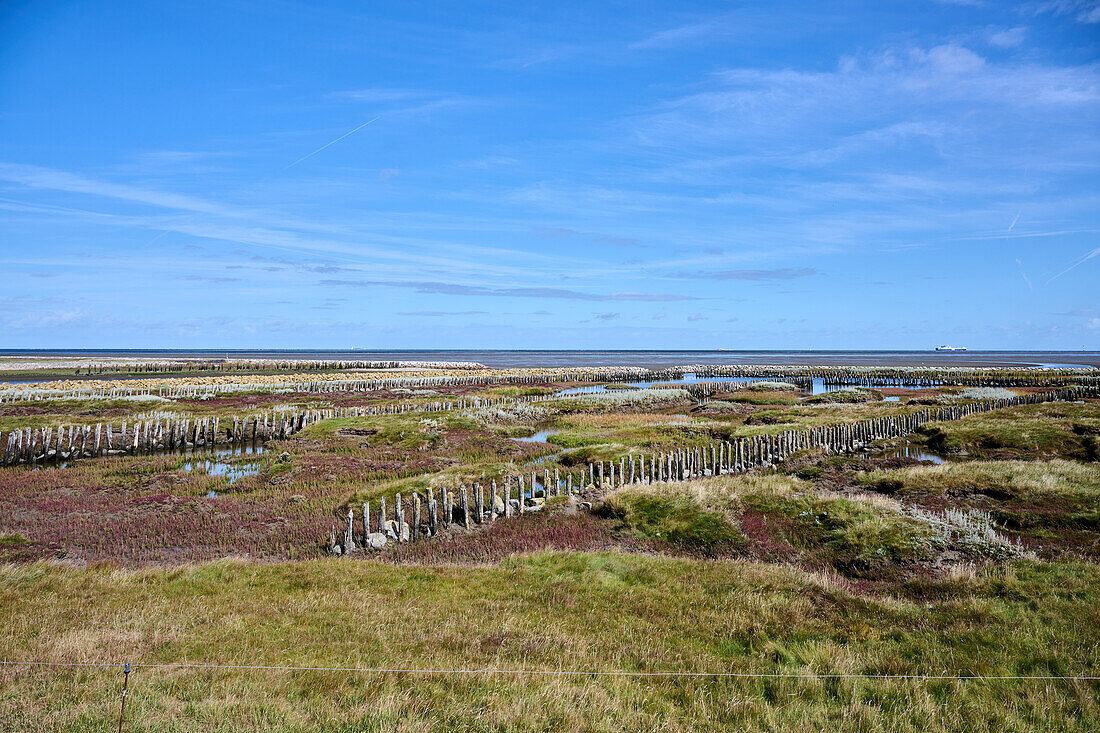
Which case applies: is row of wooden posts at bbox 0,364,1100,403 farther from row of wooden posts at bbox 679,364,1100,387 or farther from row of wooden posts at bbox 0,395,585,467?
row of wooden posts at bbox 0,395,585,467

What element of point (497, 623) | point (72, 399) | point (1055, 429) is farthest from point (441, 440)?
point (72, 399)

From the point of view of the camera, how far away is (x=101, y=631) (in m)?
8.70

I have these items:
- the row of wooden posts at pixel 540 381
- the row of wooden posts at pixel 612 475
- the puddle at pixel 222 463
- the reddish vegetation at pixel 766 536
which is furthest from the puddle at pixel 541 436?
the row of wooden posts at pixel 540 381

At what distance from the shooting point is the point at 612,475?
22.2 meters

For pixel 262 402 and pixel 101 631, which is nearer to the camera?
pixel 101 631

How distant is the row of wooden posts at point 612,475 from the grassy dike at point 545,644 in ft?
12.6

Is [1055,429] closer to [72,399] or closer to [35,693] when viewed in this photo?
[35,693]

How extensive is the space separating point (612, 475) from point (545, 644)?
13.5 metres

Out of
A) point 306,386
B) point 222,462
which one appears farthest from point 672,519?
point 306,386

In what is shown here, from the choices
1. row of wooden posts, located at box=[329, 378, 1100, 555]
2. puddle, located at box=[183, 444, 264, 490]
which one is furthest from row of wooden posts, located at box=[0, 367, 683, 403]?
row of wooden posts, located at box=[329, 378, 1100, 555]

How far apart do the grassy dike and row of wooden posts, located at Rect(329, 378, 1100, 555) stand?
384 centimetres

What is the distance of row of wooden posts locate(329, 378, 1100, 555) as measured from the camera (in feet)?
56.1

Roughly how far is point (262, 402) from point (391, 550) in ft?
134

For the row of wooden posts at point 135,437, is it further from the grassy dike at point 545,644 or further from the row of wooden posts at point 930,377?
the row of wooden posts at point 930,377
